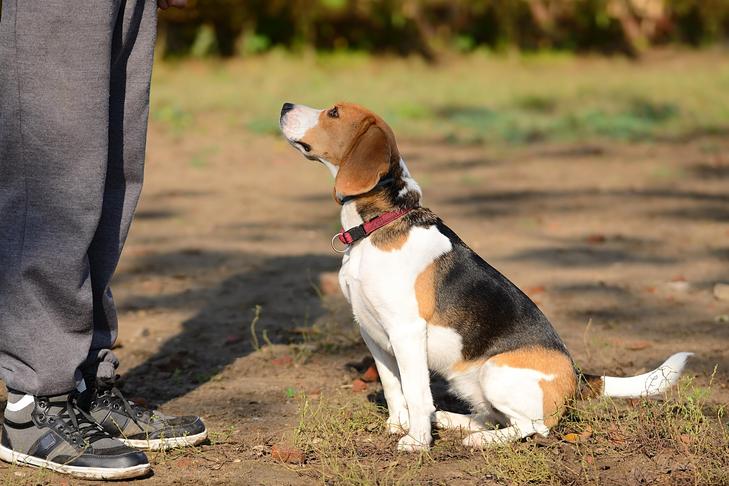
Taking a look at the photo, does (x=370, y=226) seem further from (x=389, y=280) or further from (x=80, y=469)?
(x=80, y=469)

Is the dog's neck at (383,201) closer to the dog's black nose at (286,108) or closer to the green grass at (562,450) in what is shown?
the dog's black nose at (286,108)

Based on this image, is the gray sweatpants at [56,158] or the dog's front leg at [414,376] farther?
the dog's front leg at [414,376]

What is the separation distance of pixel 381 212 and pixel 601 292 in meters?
2.69

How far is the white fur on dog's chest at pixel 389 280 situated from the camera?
3963mm

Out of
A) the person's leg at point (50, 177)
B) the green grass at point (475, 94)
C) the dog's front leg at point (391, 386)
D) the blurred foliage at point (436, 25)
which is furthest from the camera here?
the blurred foliage at point (436, 25)

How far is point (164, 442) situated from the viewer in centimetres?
393

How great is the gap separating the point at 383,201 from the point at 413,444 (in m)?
0.99

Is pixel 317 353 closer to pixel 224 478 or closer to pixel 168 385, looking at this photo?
pixel 168 385

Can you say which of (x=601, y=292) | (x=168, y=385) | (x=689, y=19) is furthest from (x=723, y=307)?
(x=689, y=19)

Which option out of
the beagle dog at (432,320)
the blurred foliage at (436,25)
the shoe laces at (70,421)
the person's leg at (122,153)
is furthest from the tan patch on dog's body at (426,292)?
the blurred foliage at (436,25)

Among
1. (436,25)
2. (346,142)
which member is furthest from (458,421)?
(436,25)

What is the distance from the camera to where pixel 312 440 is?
4.02 meters

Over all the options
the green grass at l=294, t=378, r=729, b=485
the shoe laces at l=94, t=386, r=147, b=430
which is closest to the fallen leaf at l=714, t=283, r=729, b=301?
the green grass at l=294, t=378, r=729, b=485

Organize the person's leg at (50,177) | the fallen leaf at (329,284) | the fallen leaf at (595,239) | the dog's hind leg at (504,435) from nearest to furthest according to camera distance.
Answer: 1. the person's leg at (50,177)
2. the dog's hind leg at (504,435)
3. the fallen leaf at (329,284)
4. the fallen leaf at (595,239)
